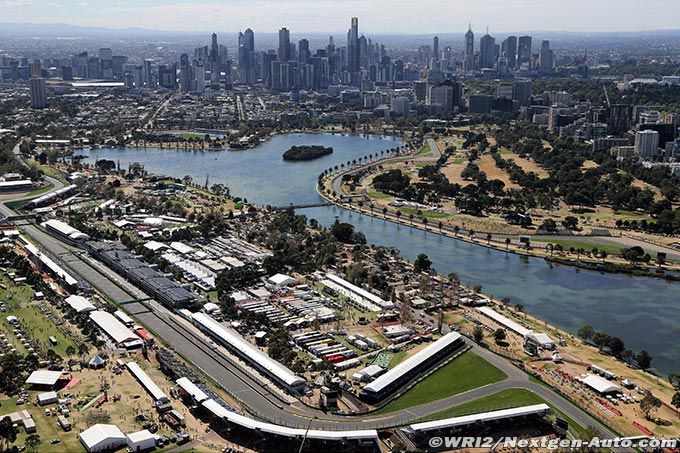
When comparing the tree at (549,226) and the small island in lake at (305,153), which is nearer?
the tree at (549,226)

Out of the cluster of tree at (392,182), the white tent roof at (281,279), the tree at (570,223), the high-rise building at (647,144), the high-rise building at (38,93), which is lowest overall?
the white tent roof at (281,279)

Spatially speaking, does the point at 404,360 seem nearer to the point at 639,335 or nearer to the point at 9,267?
the point at 639,335

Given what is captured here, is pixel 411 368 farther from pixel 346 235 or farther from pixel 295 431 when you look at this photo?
pixel 346 235

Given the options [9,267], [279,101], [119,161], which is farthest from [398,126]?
[9,267]

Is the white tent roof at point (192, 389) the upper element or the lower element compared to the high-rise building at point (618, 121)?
lower

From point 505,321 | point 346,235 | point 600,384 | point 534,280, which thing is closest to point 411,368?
point 600,384

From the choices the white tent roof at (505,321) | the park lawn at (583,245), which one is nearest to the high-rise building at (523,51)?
the park lawn at (583,245)

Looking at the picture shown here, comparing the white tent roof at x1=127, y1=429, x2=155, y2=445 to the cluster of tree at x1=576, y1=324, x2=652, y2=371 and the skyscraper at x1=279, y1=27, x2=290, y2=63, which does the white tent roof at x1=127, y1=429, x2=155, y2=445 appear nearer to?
the cluster of tree at x1=576, y1=324, x2=652, y2=371

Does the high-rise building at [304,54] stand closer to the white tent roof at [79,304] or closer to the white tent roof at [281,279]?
the white tent roof at [281,279]
